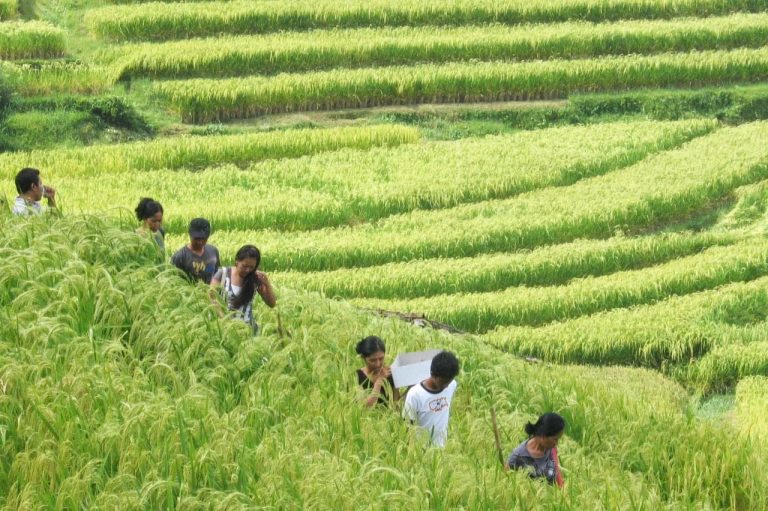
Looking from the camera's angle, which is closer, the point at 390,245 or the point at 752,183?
the point at 390,245

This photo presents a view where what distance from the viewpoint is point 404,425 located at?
10.1m

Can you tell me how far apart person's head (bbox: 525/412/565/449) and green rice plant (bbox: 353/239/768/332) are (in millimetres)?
10239

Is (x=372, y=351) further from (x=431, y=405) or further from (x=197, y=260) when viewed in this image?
(x=197, y=260)

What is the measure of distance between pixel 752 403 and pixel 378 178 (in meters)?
11.2

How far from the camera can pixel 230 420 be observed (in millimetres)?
9367

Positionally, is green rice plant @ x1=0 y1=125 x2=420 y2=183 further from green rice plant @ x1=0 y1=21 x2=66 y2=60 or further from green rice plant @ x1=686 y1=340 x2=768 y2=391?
green rice plant @ x1=686 y1=340 x2=768 y2=391

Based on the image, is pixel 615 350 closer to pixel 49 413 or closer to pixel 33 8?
pixel 49 413

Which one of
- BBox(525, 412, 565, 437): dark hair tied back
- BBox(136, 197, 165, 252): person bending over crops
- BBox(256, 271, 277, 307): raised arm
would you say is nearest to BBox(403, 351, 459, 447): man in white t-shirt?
BBox(525, 412, 565, 437): dark hair tied back

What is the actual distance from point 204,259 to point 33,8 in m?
24.6

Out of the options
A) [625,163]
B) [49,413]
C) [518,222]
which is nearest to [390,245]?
[518,222]

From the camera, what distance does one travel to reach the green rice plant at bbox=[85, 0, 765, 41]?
34.2m

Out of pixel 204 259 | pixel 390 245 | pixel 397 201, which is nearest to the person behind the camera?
pixel 204 259

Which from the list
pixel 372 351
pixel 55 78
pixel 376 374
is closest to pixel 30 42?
pixel 55 78

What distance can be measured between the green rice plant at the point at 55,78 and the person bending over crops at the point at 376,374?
21472mm
